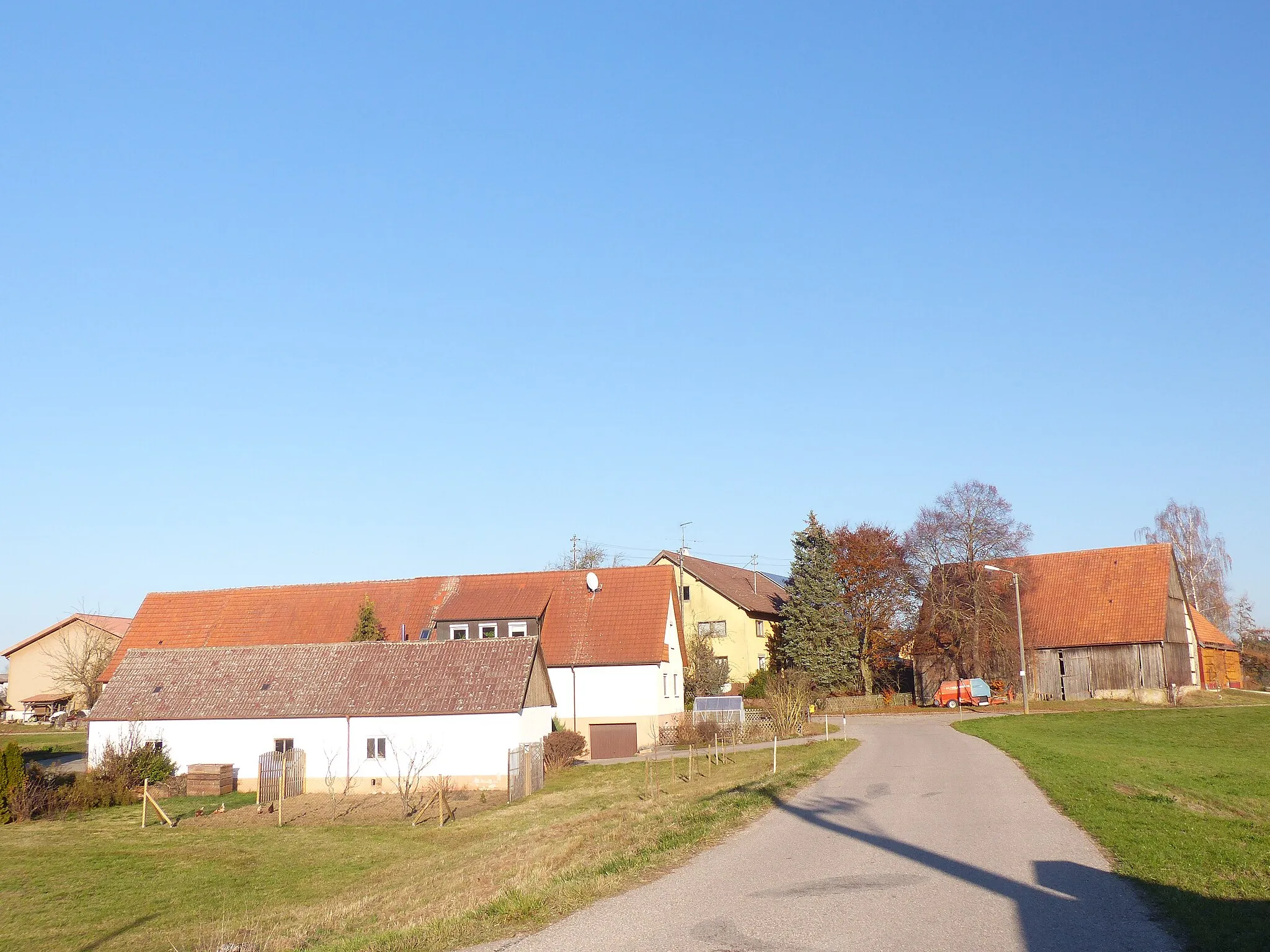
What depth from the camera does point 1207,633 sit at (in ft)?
221

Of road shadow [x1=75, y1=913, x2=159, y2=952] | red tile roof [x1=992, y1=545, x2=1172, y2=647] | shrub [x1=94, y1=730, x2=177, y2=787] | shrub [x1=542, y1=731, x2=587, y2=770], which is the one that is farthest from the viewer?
red tile roof [x1=992, y1=545, x2=1172, y2=647]

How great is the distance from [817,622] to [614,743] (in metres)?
24.0

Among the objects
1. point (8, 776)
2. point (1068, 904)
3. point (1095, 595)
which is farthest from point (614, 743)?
point (1095, 595)

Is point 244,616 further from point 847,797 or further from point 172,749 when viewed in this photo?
point 847,797

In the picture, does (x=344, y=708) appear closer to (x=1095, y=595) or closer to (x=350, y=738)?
(x=350, y=738)

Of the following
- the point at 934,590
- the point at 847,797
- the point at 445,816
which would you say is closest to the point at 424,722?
the point at 445,816

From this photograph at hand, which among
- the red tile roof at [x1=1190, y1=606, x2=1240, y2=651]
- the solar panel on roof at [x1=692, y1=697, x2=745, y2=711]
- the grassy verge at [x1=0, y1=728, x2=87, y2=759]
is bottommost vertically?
the grassy verge at [x1=0, y1=728, x2=87, y2=759]

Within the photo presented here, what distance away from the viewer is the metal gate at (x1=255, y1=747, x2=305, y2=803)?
3481cm

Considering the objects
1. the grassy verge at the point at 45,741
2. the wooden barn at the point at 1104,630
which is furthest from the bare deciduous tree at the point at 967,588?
the grassy verge at the point at 45,741

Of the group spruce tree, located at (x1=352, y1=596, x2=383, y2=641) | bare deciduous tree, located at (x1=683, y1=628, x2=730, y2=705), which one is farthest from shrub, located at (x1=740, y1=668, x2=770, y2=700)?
spruce tree, located at (x1=352, y1=596, x2=383, y2=641)

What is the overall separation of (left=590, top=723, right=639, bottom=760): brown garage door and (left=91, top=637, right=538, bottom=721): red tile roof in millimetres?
6259

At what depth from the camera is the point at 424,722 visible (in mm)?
36875

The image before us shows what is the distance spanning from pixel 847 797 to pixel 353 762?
861 inches

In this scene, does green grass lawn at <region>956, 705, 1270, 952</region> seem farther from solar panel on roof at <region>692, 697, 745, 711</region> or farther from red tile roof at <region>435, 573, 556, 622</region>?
red tile roof at <region>435, 573, 556, 622</region>
